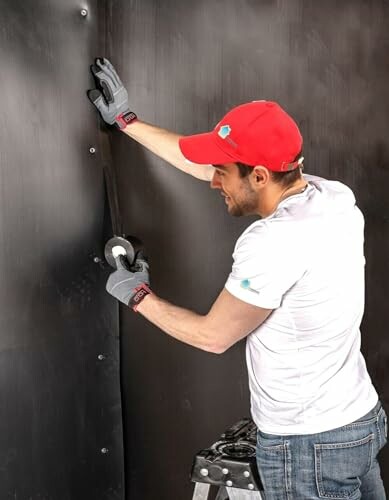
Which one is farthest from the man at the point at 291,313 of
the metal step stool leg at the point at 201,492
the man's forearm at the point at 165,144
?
the man's forearm at the point at 165,144

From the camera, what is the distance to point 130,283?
1848 millimetres

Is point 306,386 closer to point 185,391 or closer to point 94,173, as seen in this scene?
point 185,391

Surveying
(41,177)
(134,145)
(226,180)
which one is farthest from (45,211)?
(226,180)

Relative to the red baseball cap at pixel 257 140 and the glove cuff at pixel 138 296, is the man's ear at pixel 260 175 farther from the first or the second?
the glove cuff at pixel 138 296

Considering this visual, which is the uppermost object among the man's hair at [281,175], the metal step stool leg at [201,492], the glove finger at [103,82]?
the glove finger at [103,82]

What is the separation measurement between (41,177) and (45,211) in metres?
0.08

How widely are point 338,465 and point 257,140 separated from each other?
2.13ft

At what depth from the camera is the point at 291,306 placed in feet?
Result: 5.24

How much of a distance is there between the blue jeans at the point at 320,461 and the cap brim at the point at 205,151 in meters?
0.56

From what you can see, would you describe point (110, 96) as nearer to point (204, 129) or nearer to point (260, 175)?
point (204, 129)

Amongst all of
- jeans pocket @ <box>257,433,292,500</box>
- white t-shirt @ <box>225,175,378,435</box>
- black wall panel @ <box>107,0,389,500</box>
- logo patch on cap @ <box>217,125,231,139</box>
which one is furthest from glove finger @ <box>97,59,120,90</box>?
jeans pocket @ <box>257,433,292,500</box>

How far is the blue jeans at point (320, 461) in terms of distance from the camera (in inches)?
64.9

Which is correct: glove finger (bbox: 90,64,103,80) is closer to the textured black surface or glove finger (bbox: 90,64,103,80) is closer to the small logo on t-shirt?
the textured black surface

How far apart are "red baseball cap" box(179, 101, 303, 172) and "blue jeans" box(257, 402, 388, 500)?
0.53m
